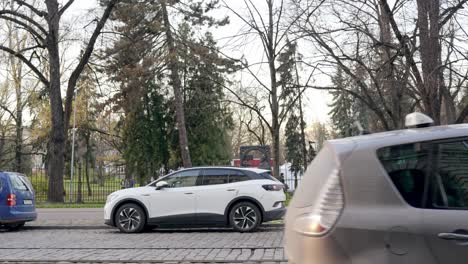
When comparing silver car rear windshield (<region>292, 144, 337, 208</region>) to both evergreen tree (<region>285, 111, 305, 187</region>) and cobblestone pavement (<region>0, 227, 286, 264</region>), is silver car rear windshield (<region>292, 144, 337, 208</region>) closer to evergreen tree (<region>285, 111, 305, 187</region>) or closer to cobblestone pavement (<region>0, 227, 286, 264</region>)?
cobblestone pavement (<region>0, 227, 286, 264</region>)

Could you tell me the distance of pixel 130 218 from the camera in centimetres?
1416

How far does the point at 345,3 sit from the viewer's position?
1777 cm

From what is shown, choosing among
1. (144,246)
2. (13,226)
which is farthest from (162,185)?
(13,226)

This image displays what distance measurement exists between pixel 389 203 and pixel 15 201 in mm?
13268

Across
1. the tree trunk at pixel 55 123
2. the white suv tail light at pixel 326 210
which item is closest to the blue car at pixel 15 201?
the white suv tail light at pixel 326 210

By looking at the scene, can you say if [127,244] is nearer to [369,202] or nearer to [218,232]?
[218,232]

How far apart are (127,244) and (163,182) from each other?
8.49 ft

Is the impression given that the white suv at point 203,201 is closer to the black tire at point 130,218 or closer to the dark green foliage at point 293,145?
the black tire at point 130,218

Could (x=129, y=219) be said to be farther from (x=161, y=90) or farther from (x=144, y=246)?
(x=161, y=90)

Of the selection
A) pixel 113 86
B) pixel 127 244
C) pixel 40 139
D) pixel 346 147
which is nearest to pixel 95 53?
pixel 113 86

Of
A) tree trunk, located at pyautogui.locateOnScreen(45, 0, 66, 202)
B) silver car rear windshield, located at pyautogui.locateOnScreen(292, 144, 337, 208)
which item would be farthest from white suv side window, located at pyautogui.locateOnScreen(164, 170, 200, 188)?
tree trunk, located at pyautogui.locateOnScreen(45, 0, 66, 202)

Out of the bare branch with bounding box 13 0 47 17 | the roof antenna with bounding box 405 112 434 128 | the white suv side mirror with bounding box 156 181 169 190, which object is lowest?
the white suv side mirror with bounding box 156 181 169 190

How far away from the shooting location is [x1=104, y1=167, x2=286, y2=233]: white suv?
13789 millimetres

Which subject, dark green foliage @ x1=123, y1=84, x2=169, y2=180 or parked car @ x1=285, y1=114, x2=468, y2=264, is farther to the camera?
dark green foliage @ x1=123, y1=84, x2=169, y2=180
